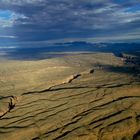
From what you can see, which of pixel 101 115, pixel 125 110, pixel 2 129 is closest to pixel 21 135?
pixel 2 129

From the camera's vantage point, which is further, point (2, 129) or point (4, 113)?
point (4, 113)

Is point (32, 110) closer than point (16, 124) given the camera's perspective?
No

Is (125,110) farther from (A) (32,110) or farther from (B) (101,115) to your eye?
(A) (32,110)

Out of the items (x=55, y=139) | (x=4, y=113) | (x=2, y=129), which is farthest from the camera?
(x=4, y=113)

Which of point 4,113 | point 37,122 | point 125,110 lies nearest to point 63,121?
point 37,122

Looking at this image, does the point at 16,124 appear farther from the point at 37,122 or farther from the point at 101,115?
the point at 101,115

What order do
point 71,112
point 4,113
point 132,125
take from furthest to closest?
point 4,113
point 71,112
point 132,125

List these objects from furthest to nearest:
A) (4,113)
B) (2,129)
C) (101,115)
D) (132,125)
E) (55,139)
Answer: (4,113)
(101,115)
(2,129)
(132,125)
(55,139)

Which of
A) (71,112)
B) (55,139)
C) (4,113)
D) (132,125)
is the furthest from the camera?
(4,113)
